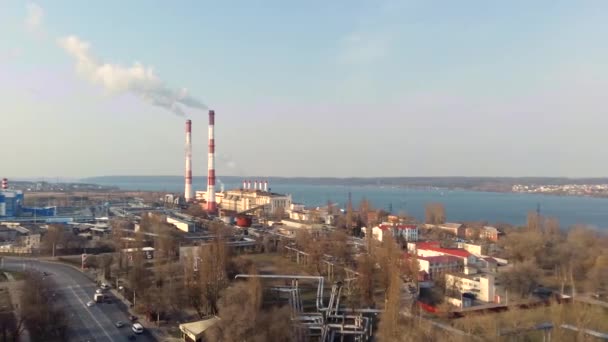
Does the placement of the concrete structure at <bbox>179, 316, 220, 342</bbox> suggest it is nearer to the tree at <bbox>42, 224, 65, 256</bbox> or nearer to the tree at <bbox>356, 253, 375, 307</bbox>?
the tree at <bbox>356, 253, 375, 307</bbox>

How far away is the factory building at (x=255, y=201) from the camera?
68.8 ft

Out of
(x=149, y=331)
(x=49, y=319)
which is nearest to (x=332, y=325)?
(x=149, y=331)

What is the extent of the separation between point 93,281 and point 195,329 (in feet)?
13.0

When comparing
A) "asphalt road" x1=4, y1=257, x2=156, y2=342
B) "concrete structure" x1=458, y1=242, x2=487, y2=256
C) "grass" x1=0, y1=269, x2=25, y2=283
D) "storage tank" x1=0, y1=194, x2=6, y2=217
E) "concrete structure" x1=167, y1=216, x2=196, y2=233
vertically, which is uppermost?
"storage tank" x1=0, y1=194, x2=6, y2=217

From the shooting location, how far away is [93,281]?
846cm

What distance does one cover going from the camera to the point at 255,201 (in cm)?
2159

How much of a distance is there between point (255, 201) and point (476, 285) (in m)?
14.6

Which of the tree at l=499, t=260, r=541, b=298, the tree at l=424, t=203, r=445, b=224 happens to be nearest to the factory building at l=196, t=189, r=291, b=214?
the tree at l=424, t=203, r=445, b=224

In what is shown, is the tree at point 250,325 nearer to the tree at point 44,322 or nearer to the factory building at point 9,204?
the tree at point 44,322

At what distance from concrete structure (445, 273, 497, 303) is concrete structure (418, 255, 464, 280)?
2.45 ft

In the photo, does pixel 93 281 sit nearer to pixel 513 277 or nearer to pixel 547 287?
pixel 513 277

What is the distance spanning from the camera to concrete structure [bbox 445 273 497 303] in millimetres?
7727

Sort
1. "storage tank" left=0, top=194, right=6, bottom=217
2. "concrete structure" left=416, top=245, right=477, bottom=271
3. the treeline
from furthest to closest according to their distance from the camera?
"storage tank" left=0, top=194, right=6, bottom=217 → "concrete structure" left=416, top=245, right=477, bottom=271 → the treeline

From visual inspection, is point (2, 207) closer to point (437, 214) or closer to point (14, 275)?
point (14, 275)
